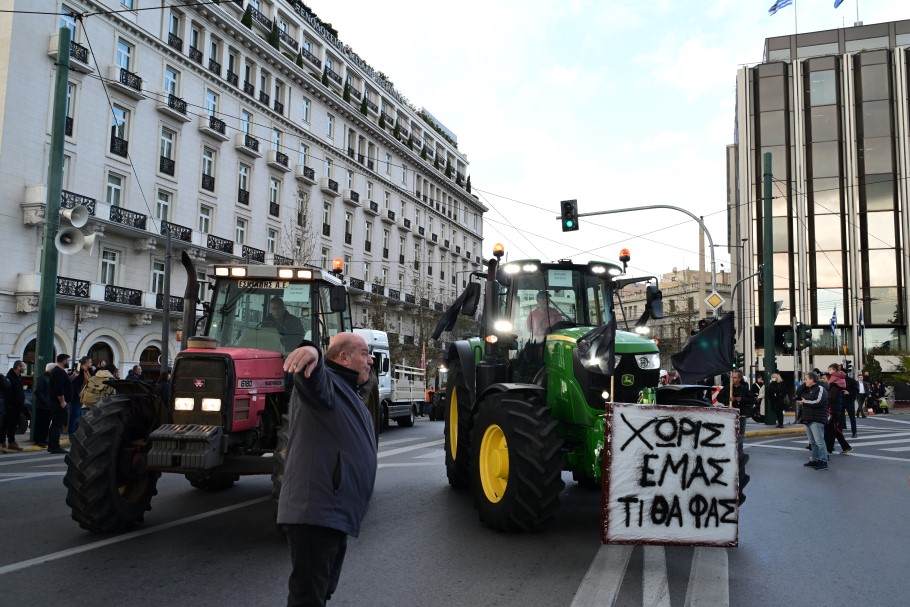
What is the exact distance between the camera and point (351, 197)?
170ft

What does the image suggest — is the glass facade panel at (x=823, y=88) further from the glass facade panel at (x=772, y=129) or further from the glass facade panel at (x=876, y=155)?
the glass facade panel at (x=876, y=155)

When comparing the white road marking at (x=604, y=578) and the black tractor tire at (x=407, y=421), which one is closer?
the white road marking at (x=604, y=578)

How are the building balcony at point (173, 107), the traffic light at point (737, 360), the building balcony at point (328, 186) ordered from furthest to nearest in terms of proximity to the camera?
the building balcony at point (328, 186)
the building balcony at point (173, 107)
the traffic light at point (737, 360)

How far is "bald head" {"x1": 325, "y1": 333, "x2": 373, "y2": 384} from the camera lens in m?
3.76

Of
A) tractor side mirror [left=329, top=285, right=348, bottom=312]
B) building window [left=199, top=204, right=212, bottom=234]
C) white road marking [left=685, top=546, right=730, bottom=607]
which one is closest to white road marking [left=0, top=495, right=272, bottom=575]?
tractor side mirror [left=329, top=285, right=348, bottom=312]

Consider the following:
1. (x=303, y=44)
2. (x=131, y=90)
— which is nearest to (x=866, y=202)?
(x=303, y=44)

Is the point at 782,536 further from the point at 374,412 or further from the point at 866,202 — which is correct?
the point at 866,202

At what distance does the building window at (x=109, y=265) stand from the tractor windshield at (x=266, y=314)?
27.2 metres

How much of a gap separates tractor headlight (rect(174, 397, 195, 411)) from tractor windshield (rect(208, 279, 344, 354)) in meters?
1.31

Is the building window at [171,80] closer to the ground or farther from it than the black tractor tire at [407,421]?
farther from it

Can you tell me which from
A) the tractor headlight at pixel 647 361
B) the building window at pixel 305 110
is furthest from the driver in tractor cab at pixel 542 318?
the building window at pixel 305 110

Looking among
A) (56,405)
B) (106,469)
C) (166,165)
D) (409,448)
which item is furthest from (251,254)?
(106,469)

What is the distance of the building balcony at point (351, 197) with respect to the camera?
51.2 metres

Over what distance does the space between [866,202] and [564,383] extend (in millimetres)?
50609
